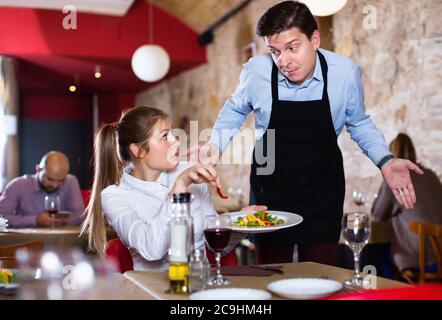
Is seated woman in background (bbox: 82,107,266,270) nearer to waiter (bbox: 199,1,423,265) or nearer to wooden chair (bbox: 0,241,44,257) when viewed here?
waiter (bbox: 199,1,423,265)

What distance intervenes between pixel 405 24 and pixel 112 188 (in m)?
2.81

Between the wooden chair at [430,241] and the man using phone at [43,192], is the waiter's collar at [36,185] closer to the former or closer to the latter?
the man using phone at [43,192]

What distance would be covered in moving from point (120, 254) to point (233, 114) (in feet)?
2.14

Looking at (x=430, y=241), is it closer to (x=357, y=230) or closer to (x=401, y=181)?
(x=401, y=181)

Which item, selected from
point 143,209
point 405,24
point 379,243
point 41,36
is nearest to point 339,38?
point 405,24

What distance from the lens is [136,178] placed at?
2006 mm

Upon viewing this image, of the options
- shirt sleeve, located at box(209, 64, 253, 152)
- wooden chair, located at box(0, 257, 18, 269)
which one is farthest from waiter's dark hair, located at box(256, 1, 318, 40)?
wooden chair, located at box(0, 257, 18, 269)

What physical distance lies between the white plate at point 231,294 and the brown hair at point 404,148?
2.69 metres

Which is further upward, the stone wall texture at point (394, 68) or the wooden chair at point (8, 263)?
the stone wall texture at point (394, 68)

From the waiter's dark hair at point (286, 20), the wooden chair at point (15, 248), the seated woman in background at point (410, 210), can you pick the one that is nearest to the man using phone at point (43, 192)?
the wooden chair at point (15, 248)

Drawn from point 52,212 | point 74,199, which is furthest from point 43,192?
point 52,212

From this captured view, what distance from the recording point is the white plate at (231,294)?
1202mm
